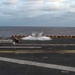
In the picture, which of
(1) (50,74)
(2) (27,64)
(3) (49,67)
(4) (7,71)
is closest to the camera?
(1) (50,74)

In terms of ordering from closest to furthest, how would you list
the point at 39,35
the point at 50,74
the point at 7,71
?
the point at 50,74 < the point at 7,71 < the point at 39,35

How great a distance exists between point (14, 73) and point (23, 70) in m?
1.13

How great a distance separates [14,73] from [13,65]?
10.9 feet

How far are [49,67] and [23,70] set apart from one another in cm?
229

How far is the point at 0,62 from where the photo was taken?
72.2 feet

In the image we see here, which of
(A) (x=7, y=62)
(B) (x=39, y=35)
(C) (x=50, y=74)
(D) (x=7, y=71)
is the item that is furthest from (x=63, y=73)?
(B) (x=39, y=35)

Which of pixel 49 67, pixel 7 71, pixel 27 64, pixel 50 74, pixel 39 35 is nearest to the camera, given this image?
pixel 50 74

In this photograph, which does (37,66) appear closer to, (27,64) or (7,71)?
(27,64)

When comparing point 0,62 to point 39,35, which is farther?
point 39,35

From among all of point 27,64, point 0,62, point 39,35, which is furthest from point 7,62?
point 39,35

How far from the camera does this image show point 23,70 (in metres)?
18.1

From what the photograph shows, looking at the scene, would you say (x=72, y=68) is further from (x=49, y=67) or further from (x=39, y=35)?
(x=39, y=35)

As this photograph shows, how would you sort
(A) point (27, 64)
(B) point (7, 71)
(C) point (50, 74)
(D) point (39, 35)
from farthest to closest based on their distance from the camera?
(D) point (39, 35) → (A) point (27, 64) → (B) point (7, 71) → (C) point (50, 74)

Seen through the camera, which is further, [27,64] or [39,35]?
[39,35]
